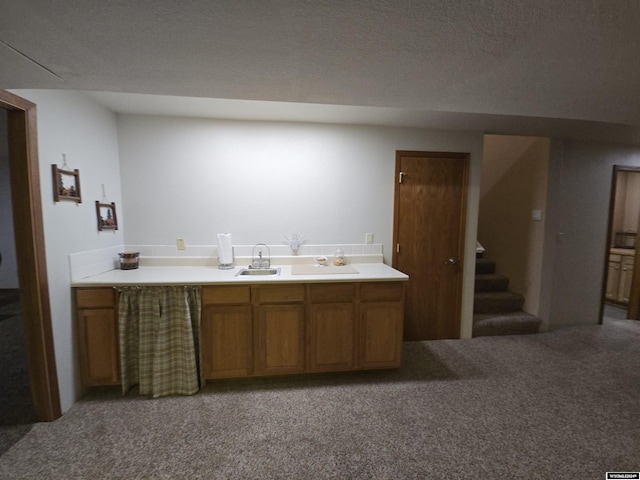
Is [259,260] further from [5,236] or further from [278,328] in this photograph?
[5,236]

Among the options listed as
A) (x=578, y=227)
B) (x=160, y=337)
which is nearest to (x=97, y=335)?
(x=160, y=337)

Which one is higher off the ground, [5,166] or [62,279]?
[5,166]

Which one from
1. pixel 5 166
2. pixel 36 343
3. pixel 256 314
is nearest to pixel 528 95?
pixel 256 314

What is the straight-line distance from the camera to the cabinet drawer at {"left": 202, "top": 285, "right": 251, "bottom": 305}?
1993 mm

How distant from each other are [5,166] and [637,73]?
20.4ft

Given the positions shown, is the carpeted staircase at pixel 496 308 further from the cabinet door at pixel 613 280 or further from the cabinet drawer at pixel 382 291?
the cabinet door at pixel 613 280

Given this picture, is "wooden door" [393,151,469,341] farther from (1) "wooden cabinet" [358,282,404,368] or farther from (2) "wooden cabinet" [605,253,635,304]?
(2) "wooden cabinet" [605,253,635,304]

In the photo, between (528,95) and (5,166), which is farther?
(5,166)

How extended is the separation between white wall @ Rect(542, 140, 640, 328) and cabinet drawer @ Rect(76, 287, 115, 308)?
440cm

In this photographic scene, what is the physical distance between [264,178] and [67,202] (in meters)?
1.49

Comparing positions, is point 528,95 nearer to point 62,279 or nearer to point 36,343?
point 62,279

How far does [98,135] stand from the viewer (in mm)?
2146

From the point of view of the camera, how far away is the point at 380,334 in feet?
7.23

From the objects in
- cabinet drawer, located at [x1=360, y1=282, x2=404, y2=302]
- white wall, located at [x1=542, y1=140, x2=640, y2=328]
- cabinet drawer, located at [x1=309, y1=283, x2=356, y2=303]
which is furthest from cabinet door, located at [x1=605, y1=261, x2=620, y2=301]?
cabinet drawer, located at [x1=309, y1=283, x2=356, y2=303]
